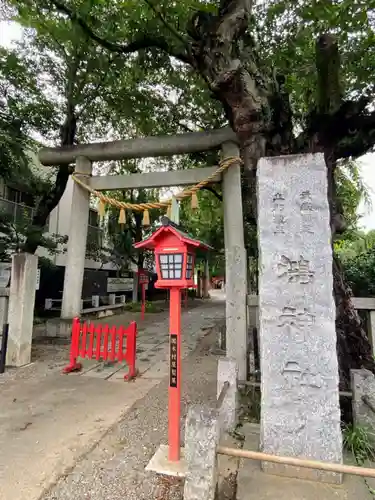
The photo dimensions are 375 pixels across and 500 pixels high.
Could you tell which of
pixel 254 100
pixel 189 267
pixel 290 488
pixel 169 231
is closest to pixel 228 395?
pixel 290 488

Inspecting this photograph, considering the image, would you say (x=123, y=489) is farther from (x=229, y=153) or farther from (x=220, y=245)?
(x=220, y=245)

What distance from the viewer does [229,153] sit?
23.2 ft

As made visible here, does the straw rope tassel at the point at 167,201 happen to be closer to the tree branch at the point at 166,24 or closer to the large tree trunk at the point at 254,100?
the large tree trunk at the point at 254,100

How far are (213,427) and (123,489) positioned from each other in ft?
3.72

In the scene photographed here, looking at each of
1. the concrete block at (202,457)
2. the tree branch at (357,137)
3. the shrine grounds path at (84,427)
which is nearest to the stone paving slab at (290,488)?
the concrete block at (202,457)

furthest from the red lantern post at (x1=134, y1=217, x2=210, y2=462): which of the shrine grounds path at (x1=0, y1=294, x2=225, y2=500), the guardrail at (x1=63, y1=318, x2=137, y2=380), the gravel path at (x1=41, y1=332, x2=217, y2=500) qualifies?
the guardrail at (x1=63, y1=318, x2=137, y2=380)

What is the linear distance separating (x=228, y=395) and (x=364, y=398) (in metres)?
1.41

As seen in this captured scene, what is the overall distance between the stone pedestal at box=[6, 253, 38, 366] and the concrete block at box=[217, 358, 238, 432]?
4781 millimetres

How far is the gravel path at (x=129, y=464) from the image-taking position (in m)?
2.69

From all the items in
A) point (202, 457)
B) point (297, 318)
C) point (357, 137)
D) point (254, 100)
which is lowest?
point (202, 457)

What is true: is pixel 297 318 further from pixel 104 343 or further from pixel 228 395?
pixel 104 343

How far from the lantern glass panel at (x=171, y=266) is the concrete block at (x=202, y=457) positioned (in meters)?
1.36

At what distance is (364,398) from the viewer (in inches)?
123

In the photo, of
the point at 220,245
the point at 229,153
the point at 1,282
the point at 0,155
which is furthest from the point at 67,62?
the point at 220,245
